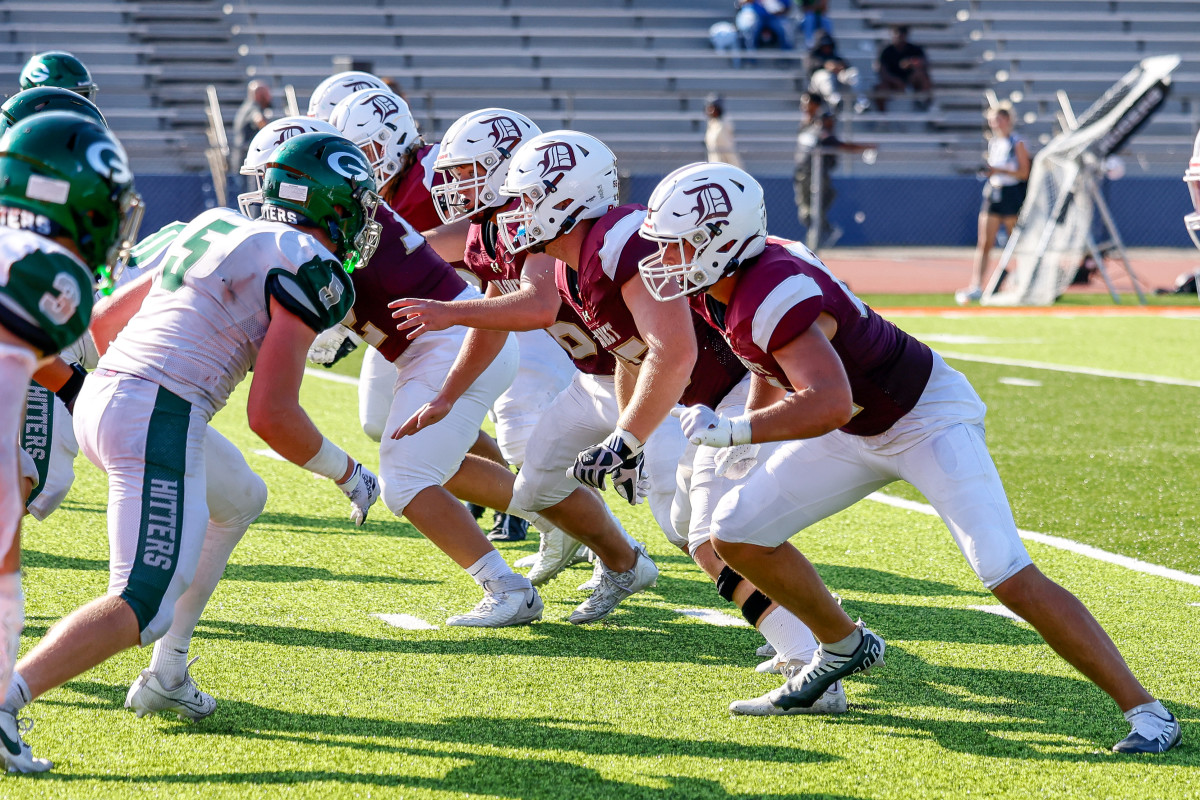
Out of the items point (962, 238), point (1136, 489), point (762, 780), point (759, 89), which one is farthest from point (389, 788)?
point (759, 89)

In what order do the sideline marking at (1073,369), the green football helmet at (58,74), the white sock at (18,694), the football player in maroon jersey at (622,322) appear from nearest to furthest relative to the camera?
1. the white sock at (18,694)
2. the football player in maroon jersey at (622,322)
3. the green football helmet at (58,74)
4. the sideline marking at (1073,369)

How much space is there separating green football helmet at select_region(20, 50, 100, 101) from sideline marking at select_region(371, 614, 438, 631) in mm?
2355

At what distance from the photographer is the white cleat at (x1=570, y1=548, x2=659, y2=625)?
4.71 m

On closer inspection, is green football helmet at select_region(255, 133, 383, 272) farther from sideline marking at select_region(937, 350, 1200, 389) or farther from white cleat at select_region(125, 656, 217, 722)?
sideline marking at select_region(937, 350, 1200, 389)

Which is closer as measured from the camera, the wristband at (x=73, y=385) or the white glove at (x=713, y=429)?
the white glove at (x=713, y=429)

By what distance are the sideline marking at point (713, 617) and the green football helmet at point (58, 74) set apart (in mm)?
2984

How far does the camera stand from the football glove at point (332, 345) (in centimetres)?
518

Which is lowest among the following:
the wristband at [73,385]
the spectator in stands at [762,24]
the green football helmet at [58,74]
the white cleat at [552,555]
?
the white cleat at [552,555]

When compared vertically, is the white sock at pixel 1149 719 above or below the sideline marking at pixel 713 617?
above

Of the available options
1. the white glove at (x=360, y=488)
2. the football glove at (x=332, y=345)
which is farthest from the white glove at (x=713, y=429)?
the football glove at (x=332, y=345)

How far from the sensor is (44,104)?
402 centimetres

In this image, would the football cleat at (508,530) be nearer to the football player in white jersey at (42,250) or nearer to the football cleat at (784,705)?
the football cleat at (784,705)

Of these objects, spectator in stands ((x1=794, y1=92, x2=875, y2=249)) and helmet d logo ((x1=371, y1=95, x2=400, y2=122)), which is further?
spectator in stands ((x1=794, y1=92, x2=875, y2=249))

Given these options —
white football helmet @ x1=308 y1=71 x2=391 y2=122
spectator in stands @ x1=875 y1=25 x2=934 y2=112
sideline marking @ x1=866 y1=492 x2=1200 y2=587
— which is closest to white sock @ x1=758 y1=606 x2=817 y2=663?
sideline marking @ x1=866 y1=492 x2=1200 y2=587
